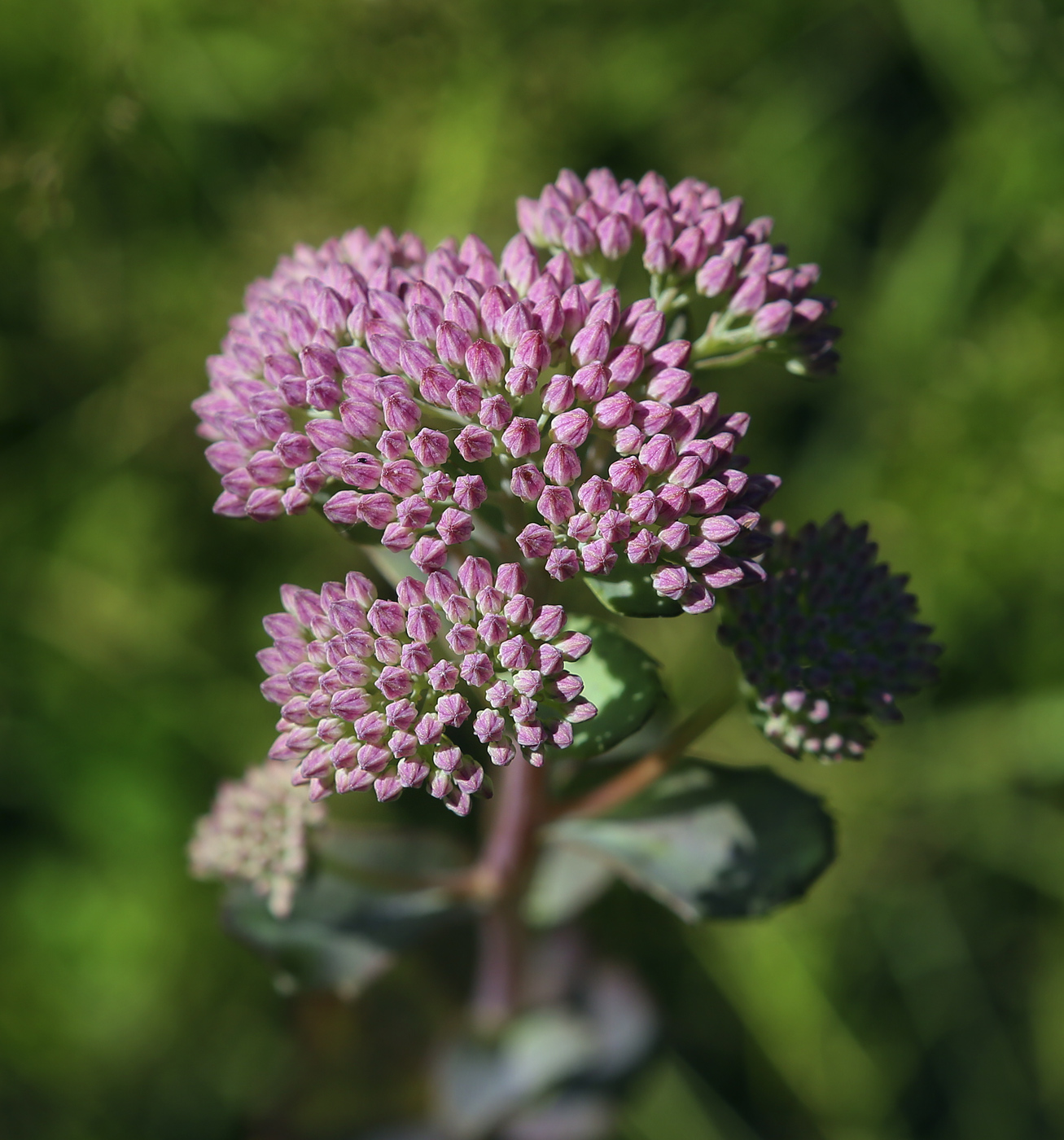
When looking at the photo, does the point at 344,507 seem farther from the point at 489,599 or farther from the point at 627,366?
Answer: the point at 627,366

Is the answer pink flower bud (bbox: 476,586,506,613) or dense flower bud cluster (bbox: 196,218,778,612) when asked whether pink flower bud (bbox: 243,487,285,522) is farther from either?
pink flower bud (bbox: 476,586,506,613)

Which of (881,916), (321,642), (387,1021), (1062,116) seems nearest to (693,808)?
(321,642)

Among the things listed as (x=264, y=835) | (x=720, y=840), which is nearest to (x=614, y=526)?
(x=720, y=840)

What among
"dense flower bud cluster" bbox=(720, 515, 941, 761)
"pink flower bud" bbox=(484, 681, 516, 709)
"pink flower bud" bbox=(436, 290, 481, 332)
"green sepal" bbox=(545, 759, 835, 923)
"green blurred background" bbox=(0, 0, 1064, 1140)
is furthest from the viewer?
"green blurred background" bbox=(0, 0, 1064, 1140)

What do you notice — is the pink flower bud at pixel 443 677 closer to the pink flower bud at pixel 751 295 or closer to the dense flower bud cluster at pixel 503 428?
the dense flower bud cluster at pixel 503 428

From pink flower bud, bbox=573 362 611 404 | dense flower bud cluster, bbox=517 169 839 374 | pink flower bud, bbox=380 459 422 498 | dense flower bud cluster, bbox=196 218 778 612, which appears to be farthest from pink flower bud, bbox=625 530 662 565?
dense flower bud cluster, bbox=517 169 839 374

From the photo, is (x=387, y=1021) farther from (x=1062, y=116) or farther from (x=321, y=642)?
(x=1062, y=116)

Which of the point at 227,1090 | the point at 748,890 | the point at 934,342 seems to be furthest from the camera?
the point at 934,342

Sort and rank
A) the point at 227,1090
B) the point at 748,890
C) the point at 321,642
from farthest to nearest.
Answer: the point at 227,1090 → the point at 748,890 → the point at 321,642
